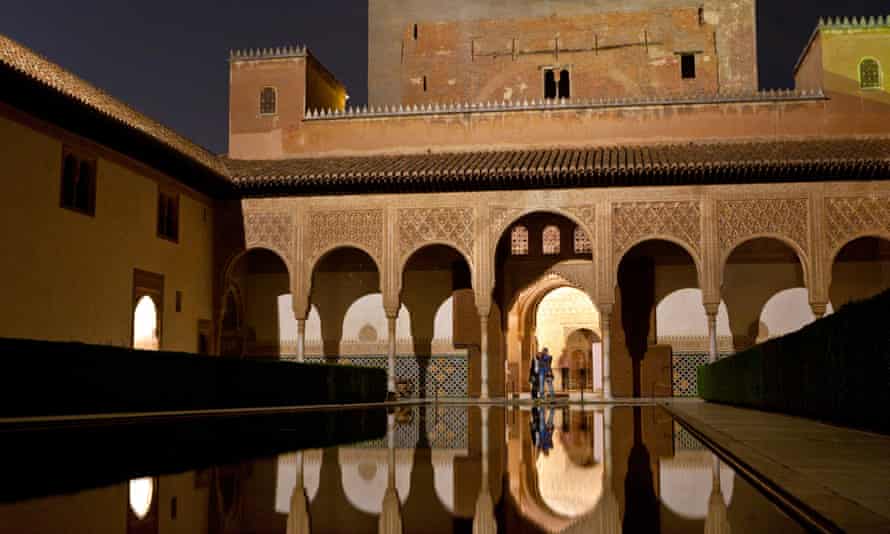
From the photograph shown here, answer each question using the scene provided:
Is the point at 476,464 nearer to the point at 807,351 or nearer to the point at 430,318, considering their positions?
the point at 807,351

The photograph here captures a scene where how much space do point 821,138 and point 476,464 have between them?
55.2 feet

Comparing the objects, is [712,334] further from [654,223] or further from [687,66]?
[687,66]

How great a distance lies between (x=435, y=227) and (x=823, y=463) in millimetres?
14376

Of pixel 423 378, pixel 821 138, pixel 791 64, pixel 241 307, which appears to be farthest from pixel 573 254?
pixel 791 64

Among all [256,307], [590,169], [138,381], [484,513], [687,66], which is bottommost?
[484,513]

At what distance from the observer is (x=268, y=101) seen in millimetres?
22172

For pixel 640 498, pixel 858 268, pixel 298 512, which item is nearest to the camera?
pixel 298 512

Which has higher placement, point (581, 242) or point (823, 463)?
point (581, 242)

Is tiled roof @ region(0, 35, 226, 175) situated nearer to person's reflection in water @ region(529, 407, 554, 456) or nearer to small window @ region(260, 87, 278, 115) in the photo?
small window @ region(260, 87, 278, 115)

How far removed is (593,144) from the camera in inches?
817

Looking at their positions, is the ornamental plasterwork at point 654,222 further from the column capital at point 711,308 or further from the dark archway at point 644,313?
the dark archway at point 644,313

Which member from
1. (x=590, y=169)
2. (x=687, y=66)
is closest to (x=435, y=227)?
(x=590, y=169)

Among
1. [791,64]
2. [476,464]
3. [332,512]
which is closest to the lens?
[332,512]

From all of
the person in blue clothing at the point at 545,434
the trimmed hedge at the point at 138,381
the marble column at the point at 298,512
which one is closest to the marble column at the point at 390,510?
the marble column at the point at 298,512
